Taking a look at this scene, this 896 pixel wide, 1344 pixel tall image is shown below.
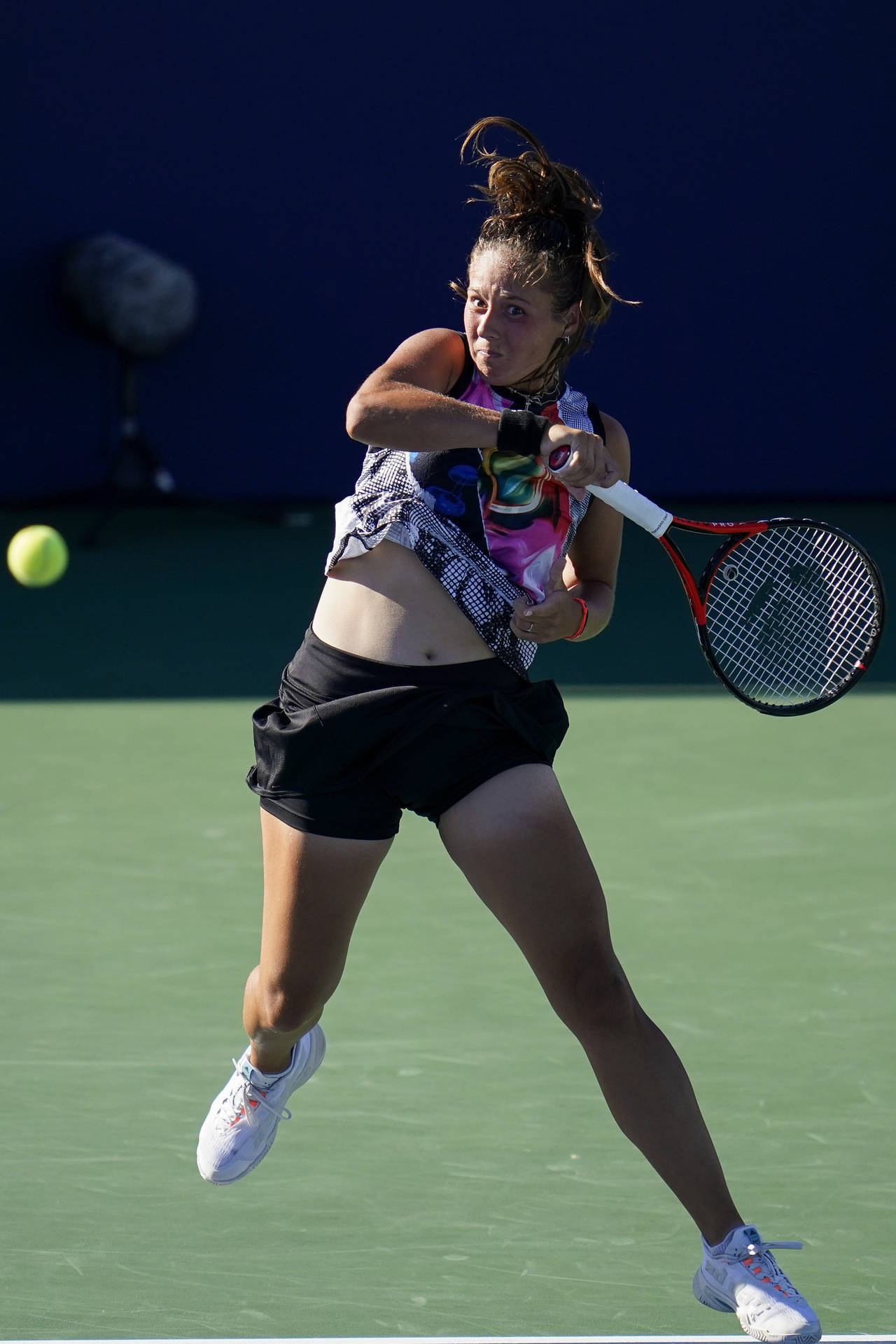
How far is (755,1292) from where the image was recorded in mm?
2543

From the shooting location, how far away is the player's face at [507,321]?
266 cm

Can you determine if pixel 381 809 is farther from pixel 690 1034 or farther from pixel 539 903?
pixel 690 1034

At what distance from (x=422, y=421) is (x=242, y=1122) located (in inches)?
45.8

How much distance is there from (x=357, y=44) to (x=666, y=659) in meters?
5.56

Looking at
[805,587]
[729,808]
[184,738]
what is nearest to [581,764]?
[729,808]

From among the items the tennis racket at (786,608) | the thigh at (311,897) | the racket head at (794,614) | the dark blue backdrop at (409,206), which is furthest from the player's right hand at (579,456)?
the dark blue backdrop at (409,206)

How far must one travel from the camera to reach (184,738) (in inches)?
252

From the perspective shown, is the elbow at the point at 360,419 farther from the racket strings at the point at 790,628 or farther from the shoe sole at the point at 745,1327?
the shoe sole at the point at 745,1327

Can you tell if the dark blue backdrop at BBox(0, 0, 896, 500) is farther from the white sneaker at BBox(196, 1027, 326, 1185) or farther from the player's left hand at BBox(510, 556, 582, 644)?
the player's left hand at BBox(510, 556, 582, 644)

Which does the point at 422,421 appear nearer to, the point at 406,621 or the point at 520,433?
the point at 520,433

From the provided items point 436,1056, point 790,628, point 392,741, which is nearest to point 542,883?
point 392,741

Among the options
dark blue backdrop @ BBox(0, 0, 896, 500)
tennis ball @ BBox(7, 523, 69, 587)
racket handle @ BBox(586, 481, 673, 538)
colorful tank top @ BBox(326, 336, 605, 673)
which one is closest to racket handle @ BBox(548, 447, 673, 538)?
racket handle @ BBox(586, 481, 673, 538)

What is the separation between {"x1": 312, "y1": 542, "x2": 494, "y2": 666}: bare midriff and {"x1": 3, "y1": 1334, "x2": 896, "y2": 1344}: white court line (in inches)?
36.8

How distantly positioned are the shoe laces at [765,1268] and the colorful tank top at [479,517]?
0.88 meters
